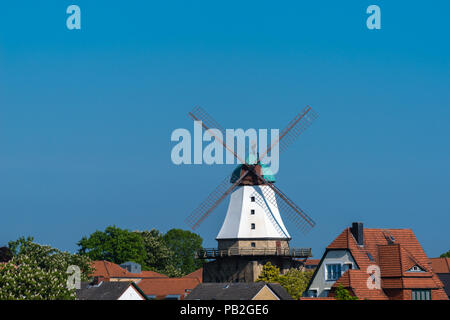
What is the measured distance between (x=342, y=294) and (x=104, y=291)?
24.5 meters

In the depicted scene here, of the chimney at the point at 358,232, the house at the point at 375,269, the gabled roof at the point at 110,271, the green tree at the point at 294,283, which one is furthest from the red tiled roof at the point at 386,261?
the gabled roof at the point at 110,271

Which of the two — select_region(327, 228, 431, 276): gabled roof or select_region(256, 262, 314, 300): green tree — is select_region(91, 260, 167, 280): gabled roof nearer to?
select_region(256, 262, 314, 300): green tree

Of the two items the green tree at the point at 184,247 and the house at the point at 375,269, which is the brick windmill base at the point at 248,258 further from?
the green tree at the point at 184,247

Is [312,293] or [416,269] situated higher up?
[416,269]

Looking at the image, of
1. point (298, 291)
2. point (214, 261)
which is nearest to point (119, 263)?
point (214, 261)

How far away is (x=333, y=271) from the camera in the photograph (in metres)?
77.6

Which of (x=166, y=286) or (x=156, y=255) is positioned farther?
(x=156, y=255)

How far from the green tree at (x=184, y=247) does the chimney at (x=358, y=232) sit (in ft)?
349

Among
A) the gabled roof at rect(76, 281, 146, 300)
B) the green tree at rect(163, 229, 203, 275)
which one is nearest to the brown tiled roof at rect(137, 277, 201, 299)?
the gabled roof at rect(76, 281, 146, 300)

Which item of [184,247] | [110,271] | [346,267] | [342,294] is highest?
[184,247]

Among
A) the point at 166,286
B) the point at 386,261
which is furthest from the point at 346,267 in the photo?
the point at 166,286

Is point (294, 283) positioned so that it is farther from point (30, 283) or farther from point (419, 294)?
point (30, 283)

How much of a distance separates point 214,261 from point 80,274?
1792 cm

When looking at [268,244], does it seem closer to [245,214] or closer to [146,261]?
[245,214]
